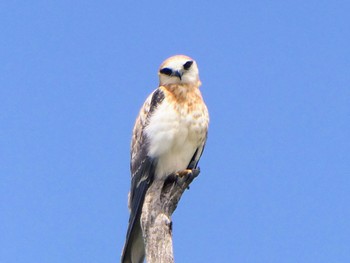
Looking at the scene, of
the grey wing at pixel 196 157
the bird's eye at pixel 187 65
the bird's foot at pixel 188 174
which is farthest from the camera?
the bird's eye at pixel 187 65

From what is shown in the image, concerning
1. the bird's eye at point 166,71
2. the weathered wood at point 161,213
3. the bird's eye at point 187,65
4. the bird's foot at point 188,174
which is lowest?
the weathered wood at point 161,213

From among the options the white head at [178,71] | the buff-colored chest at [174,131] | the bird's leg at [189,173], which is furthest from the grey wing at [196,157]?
the white head at [178,71]

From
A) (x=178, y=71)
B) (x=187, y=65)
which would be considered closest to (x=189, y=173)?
(x=178, y=71)

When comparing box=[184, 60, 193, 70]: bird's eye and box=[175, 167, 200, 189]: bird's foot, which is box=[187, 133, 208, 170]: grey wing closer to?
box=[175, 167, 200, 189]: bird's foot

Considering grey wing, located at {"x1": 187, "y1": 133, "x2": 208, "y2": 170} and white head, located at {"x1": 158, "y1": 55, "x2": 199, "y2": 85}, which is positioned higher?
white head, located at {"x1": 158, "y1": 55, "x2": 199, "y2": 85}

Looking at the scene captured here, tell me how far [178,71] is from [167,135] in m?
0.80

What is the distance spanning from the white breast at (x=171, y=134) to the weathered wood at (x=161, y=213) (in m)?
0.27

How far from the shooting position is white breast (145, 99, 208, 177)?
905 cm

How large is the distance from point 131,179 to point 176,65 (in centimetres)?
136

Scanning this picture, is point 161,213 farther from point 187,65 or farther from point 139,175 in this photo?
point 187,65

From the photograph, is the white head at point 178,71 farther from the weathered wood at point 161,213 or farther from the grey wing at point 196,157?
the weathered wood at point 161,213

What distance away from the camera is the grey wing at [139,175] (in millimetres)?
8555

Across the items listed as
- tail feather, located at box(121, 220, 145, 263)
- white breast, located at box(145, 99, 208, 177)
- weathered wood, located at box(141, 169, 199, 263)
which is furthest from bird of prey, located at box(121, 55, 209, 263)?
tail feather, located at box(121, 220, 145, 263)

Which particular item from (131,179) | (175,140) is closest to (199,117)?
(175,140)
